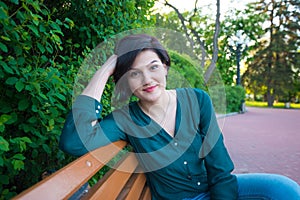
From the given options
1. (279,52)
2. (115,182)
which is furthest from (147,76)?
(279,52)

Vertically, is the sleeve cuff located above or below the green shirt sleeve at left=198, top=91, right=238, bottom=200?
above

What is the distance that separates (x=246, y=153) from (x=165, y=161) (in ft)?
16.4

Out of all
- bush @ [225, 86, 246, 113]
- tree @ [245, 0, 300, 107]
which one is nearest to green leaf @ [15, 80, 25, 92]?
Result: bush @ [225, 86, 246, 113]

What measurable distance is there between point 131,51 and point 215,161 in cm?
74

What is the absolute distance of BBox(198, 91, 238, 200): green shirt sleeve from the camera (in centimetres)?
155

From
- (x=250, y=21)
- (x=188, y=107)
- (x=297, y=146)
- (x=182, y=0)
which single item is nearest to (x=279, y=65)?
(x=250, y=21)

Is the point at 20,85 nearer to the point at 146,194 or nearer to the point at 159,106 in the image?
the point at 159,106

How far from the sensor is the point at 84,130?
4.37 feet

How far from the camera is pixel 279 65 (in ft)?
99.3

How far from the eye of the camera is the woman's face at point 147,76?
4.77 feet

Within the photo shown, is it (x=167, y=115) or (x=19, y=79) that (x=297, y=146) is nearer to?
(x=167, y=115)

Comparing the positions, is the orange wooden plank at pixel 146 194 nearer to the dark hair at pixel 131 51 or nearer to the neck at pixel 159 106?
the neck at pixel 159 106

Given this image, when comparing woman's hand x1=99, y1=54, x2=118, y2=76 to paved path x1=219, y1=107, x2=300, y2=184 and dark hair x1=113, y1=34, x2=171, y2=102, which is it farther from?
paved path x1=219, y1=107, x2=300, y2=184

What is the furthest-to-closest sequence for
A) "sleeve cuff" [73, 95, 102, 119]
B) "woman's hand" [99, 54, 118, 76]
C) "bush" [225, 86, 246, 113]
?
1. "bush" [225, 86, 246, 113]
2. "woman's hand" [99, 54, 118, 76]
3. "sleeve cuff" [73, 95, 102, 119]
